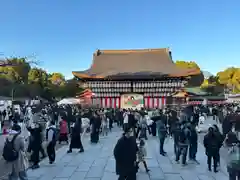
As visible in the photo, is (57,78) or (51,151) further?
(57,78)

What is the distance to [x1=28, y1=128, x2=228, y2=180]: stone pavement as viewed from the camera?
7.76 m

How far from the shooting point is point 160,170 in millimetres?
8516

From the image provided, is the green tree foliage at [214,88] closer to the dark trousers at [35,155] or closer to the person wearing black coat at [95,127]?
the person wearing black coat at [95,127]

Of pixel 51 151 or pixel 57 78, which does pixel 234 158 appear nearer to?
pixel 51 151

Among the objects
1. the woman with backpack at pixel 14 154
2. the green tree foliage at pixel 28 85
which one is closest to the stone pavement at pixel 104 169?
the woman with backpack at pixel 14 154

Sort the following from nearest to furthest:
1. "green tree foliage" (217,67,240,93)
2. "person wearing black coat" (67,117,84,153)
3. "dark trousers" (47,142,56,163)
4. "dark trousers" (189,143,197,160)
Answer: "dark trousers" (47,142,56,163) → "dark trousers" (189,143,197,160) → "person wearing black coat" (67,117,84,153) → "green tree foliage" (217,67,240,93)

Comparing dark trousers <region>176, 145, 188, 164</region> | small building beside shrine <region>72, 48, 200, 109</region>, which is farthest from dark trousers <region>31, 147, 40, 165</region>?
small building beside shrine <region>72, 48, 200, 109</region>

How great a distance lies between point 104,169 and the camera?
340 inches

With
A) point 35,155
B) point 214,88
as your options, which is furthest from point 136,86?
point 214,88

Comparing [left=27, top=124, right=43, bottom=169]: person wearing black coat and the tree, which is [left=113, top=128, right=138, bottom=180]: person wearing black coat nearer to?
[left=27, top=124, right=43, bottom=169]: person wearing black coat

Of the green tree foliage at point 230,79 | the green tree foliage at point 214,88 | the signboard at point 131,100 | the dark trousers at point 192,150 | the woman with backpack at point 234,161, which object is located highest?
the green tree foliage at point 230,79

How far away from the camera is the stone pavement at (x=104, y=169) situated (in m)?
7.76

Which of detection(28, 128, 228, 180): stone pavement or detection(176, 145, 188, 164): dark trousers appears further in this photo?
detection(176, 145, 188, 164): dark trousers

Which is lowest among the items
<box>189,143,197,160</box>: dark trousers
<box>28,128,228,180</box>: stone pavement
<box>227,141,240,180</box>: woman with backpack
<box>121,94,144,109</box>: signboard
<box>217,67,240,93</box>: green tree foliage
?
<box>28,128,228,180</box>: stone pavement
